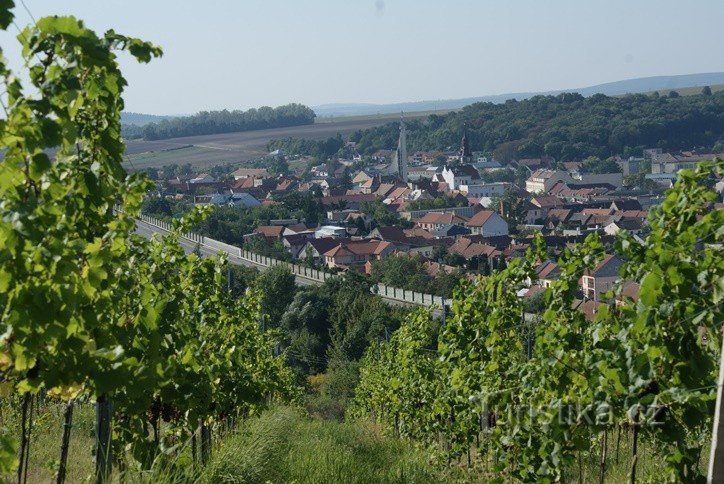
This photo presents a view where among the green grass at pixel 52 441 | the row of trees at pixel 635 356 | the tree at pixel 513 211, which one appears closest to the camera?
the row of trees at pixel 635 356

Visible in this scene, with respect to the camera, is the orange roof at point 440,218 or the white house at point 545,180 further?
the white house at point 545,180

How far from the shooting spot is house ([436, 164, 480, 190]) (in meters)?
100

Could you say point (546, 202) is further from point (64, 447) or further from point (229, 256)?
point (64, 447)

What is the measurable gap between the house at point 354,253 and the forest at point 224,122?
10468 centimetres

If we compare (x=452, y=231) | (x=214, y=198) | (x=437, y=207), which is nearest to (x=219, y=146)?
(x=214, y=198)

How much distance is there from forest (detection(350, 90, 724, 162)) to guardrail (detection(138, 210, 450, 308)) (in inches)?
2707

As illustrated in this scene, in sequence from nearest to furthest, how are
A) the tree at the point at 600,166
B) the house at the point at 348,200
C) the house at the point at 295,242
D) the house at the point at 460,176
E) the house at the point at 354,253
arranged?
1. the house at the point at 354,253
2. the house at the point at 295,242
3. the house at the point at 348,200
4. the house at the point at 460,176
5. the tree at the point at 600,166

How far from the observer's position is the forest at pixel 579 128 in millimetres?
118062

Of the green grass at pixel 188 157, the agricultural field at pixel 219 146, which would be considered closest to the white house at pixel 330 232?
the agricultural field at pixel 219 146

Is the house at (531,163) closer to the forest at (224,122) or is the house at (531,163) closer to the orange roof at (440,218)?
the orange roof at (440,218)

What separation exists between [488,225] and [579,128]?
55.1m

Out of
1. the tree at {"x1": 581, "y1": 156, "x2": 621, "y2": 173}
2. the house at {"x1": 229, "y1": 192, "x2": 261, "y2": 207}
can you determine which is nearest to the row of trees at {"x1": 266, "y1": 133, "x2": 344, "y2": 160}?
the tree at {"x1": 581, "y1": 156, "x2": 621, "y2": 173}

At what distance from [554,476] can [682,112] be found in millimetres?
126964

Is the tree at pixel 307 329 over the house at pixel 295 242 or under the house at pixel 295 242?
over
